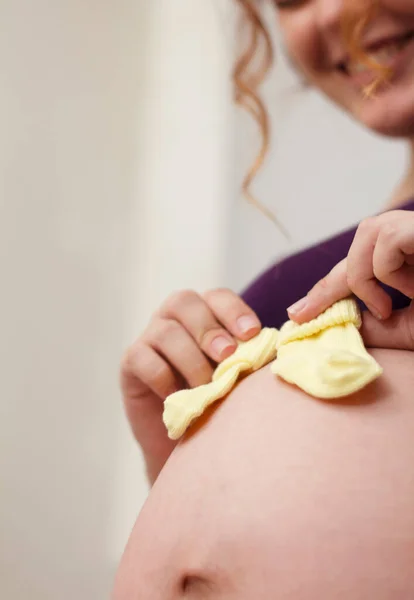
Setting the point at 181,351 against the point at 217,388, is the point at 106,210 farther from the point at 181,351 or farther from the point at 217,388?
the point at 217,388

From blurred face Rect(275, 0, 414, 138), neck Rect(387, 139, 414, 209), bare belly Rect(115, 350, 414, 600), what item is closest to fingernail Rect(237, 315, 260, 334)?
bare belly Rect(115, 350, 414, 600)

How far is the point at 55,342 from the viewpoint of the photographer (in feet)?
3.18

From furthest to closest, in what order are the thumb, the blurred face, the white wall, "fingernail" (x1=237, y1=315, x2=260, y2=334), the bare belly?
the white wall → the blurred face → "fingernail" (x1=237, y1=315, x2=260, y2=334) → the thumb → the bare belly

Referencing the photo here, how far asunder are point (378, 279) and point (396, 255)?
A: 3cm

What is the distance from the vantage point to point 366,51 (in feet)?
2.49

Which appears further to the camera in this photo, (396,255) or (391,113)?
(391,113)

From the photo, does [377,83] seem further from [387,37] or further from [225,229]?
[225,229]

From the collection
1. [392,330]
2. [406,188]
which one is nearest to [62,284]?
[406,188]

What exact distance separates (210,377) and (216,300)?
0.08 m

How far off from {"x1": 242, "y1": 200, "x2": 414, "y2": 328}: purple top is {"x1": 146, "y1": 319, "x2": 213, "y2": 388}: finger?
10cm

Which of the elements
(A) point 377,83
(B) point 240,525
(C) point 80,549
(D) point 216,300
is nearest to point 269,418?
(B) point 240,525

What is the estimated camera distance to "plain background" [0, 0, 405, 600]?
0.91 meters

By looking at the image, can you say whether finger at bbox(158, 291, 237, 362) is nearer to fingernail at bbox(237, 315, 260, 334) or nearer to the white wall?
fingernail at bbox(237, 315, 260, 334)

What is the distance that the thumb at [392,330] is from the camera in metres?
0.45
